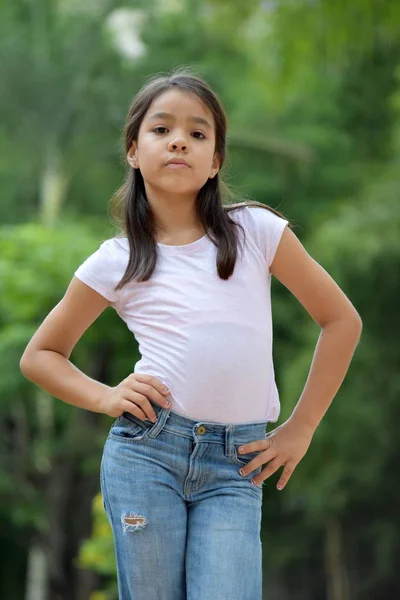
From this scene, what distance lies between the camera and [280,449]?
251 cm

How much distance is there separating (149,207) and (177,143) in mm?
180

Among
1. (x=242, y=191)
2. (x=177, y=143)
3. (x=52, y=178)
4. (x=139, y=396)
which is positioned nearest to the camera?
(x=139, y=396)

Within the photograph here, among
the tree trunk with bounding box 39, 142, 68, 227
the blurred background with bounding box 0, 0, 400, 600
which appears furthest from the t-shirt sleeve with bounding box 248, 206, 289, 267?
the tree trunk with bounding box 39, 142, 68, 227

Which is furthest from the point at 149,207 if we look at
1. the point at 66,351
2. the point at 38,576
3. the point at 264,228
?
the point at 38,576

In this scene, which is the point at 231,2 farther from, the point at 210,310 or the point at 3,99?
the point at 210,310

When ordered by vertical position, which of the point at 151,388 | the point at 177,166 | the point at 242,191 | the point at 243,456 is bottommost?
the point at 243,456

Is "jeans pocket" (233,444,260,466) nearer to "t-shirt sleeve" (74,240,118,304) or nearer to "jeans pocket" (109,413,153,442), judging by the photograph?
"jeans pocket" (109,413,153,442)

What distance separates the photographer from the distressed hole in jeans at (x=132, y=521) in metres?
2.37

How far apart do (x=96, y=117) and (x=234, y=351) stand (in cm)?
1161

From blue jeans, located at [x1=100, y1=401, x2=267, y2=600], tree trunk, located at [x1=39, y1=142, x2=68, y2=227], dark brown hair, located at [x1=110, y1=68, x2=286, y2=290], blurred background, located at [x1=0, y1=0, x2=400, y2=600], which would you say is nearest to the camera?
blue jeans, located at [x1=100, y1=401, x2=267, y2=600]

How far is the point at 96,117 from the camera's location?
13.7 m

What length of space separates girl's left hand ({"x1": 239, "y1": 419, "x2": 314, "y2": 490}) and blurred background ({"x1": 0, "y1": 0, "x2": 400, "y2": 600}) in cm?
794

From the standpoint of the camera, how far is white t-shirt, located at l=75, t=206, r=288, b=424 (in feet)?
7.90

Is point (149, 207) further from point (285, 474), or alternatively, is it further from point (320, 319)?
point (285, 474)
